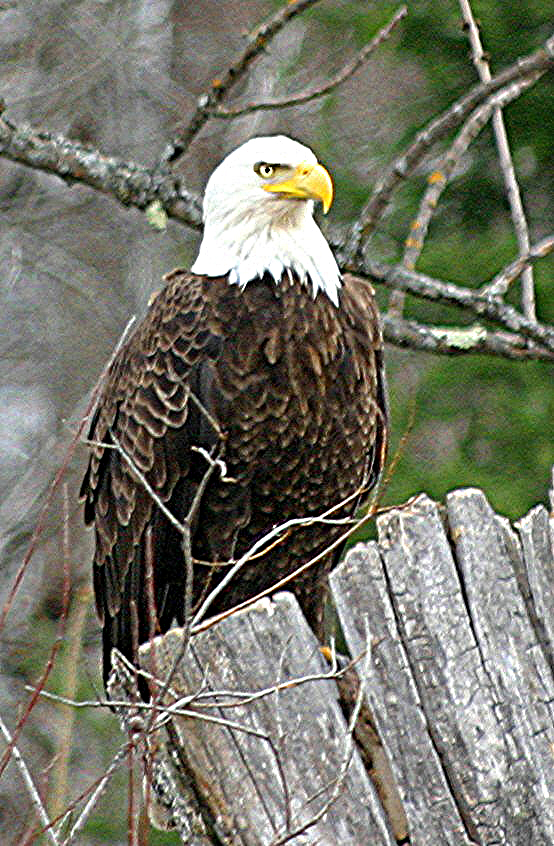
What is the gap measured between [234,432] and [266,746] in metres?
1.77

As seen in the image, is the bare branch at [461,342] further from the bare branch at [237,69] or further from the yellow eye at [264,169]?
the bare branch at [237,69]

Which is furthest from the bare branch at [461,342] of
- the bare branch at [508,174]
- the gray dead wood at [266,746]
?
the gray dead wood at [266,746]

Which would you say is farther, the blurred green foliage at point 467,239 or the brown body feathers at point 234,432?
the blurred green foliage at point 467,239

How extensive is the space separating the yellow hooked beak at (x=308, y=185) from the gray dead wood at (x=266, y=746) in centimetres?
175

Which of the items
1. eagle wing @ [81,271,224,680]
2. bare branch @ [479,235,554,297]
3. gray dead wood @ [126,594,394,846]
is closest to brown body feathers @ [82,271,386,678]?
eagle wing @ [81,271,224,680]

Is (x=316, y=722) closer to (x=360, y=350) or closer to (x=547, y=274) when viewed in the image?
(x=360, y=350)

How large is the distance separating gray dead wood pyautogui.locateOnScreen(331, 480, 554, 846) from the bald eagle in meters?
1.42

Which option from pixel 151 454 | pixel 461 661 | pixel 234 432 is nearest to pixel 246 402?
pixel 234 432

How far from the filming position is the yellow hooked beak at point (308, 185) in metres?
4.67

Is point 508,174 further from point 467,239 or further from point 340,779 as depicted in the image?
point 467,239

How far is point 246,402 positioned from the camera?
186 inches

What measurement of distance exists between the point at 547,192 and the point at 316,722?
5967 millimetres

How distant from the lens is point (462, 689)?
310cm

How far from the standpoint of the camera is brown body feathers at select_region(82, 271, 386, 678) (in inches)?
186
